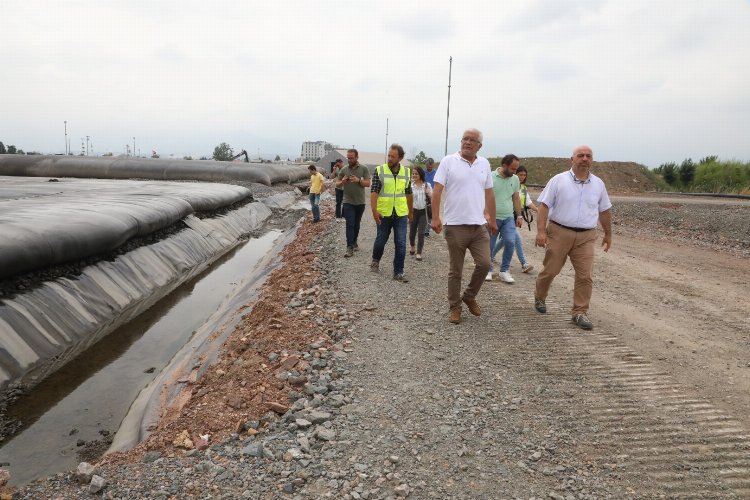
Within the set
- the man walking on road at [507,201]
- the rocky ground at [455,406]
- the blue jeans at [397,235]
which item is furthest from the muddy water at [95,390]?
the man walking on road at [507,201]

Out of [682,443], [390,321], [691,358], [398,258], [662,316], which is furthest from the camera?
[398,258]

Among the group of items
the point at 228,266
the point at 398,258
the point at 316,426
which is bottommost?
the point at 228,266

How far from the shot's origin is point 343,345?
4648 millimetres

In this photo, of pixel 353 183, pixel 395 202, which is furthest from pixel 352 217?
pixel 395 202

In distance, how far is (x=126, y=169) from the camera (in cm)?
3228

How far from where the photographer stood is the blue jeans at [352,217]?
8578 millimetres

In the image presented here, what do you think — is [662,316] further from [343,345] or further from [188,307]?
[188,307]

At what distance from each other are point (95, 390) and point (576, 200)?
18.0 ft

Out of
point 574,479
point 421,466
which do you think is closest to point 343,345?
point 421,466

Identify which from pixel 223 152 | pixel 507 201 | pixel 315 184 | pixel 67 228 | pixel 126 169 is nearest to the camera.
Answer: pixel 507 201

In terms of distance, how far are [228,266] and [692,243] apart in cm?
1119

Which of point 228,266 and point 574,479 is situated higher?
point 574,479

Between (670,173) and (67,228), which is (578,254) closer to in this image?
(67,228)

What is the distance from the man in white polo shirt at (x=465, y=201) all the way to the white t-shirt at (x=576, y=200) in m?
0.69
